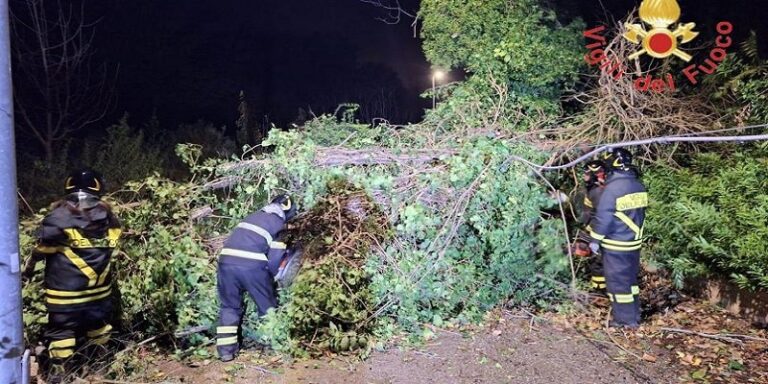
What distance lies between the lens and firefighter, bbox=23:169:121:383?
433 centimetres

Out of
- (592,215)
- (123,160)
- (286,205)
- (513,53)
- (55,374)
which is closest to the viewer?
(55,374)

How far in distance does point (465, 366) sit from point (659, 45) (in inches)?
224

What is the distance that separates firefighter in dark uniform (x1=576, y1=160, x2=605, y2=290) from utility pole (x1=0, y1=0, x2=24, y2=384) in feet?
15.8

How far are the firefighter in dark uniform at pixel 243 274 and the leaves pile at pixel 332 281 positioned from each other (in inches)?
10.2

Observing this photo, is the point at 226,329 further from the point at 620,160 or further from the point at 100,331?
the point at 620,160

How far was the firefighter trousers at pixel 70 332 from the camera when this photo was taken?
4355 millimetres

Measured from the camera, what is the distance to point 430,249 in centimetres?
512

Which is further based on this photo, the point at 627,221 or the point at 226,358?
the point at 627,221

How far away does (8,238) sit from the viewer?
8.19 ft

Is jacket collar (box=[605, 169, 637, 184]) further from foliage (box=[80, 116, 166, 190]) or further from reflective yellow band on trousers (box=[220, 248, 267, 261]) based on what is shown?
foliage (box=[80, 116, 166, 190])

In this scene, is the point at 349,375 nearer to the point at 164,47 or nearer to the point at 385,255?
the point at 385,255

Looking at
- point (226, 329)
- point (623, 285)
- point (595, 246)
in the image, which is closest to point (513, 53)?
point (595, 246)

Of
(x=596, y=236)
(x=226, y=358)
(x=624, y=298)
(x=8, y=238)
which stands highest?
(x=8, y=238)

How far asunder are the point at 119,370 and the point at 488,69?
6145 mm
